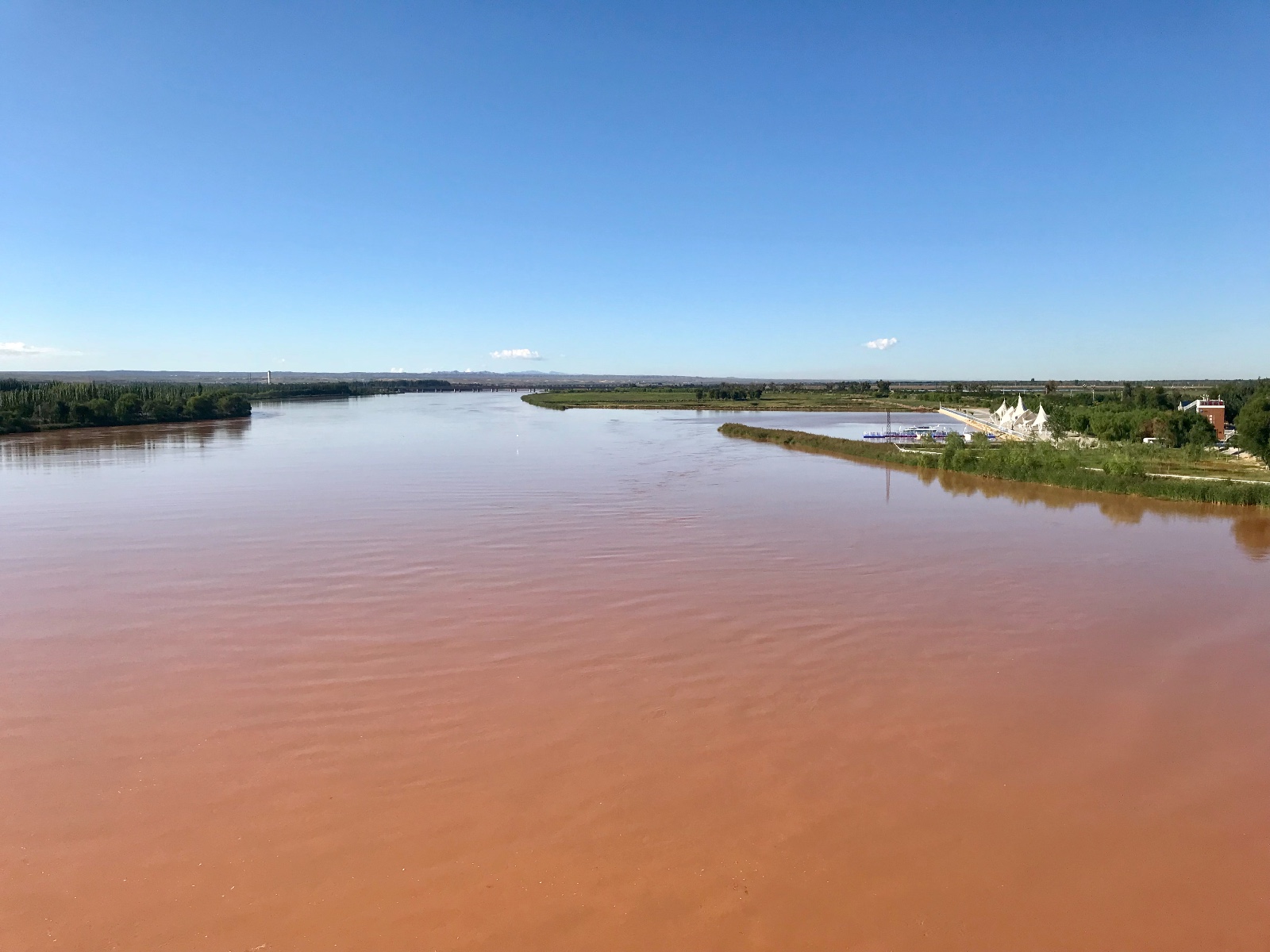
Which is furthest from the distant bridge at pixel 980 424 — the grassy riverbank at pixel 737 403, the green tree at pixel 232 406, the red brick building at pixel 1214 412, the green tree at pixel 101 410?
the green tree at pixel 232 406

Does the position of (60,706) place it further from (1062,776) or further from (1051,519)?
(1051,519)

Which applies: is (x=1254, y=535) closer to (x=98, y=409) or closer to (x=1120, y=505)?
(x=1120, y=505)

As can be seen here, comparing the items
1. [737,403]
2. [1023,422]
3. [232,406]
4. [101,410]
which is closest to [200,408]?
[232,406]

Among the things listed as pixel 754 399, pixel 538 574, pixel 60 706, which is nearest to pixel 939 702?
pixel 538 574

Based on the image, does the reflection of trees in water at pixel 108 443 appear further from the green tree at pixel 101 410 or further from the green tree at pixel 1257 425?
the green tree at pixel 1257 425

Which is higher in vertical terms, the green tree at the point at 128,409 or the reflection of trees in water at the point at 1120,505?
the green tree at the point at 128,409

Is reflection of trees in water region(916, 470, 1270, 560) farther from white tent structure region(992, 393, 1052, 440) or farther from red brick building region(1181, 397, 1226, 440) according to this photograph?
red brick building region(1181, 397, 1226, 440)

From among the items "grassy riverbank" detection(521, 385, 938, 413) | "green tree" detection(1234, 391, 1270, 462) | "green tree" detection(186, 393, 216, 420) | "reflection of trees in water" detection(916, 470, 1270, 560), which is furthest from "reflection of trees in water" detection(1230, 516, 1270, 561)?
"green tree" detection(186, 393, 216, 420)
